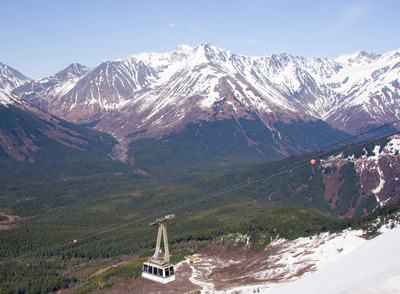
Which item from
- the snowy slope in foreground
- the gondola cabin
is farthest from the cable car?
the snowy slope in foreground

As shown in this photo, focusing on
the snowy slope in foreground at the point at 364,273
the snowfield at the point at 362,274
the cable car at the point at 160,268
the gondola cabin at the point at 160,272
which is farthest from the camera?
the gondola cabin at the point at 160,272

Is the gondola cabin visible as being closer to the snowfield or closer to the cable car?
the cable car

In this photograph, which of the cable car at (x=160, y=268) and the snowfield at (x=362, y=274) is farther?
the cable car at (x=160, y=268)

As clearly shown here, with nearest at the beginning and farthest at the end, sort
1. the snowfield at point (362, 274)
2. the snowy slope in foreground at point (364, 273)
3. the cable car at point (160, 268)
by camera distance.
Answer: the snowfield at point (362, 274) < the snowy slope in foreground at point (364, 273) < the cable car at point (160, 268)

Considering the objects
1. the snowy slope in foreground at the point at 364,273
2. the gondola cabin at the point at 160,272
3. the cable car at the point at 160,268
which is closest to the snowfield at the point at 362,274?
the snowy slope in foreground at the point at 364,273

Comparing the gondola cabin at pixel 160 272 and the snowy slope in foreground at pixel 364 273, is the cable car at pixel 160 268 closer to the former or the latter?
the gondola cabin at pixel 160 272

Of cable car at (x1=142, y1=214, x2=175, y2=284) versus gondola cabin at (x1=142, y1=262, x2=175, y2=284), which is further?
gondola cabin at (x1=142, y1=262, x2=175, y2=284)

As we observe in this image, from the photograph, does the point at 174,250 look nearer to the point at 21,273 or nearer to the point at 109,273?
the point at 109,273

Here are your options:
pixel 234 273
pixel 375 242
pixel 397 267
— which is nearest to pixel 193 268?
pixel 234 273
